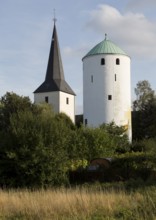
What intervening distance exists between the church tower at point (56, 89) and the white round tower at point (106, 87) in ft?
34.3

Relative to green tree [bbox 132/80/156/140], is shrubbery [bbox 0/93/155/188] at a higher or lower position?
lower

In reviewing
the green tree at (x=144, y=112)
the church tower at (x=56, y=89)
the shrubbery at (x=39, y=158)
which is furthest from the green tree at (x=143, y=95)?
the shrubbery at (x=39, y=158)

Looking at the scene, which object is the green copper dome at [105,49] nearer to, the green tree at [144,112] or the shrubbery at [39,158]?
the green tree at [144,112]

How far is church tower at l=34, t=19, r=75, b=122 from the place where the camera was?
80.1 m

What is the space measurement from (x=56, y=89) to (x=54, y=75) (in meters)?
3.28

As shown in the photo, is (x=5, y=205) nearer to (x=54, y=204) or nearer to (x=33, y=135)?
(x=54, y=204)

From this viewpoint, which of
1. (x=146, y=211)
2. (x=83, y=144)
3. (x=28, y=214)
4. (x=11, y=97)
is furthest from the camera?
(x=11, y=97)

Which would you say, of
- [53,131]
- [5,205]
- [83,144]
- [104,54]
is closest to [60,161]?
[53,131]

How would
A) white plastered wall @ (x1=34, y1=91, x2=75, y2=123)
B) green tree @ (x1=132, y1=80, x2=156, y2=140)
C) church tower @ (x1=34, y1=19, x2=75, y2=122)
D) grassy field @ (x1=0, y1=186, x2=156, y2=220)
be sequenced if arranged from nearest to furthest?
grassy field @ (x1=0, y1=186, x2=156, y2=220), green tree @ (x1=132, y1=80, x2=156, y2=140), white plastered wall @ (x1=34, y1=91, x2=75, y2=123), church tower @ (x1=34, y1=19, x2=75, y2=122)

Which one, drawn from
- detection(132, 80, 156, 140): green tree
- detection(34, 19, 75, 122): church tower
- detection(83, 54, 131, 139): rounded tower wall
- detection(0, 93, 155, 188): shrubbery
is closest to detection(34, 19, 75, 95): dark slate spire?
detection(34, 19, 75, 122): church tower

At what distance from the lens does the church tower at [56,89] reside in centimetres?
8006

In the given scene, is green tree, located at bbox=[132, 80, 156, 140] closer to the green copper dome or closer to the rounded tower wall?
the rounded tower wall

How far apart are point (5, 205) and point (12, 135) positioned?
45.8ft

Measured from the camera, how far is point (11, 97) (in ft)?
184
